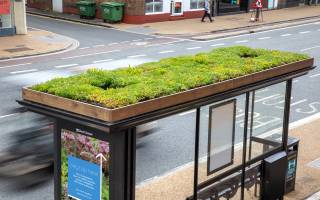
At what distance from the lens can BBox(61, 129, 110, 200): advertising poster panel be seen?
23.2ft

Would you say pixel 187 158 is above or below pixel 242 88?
below

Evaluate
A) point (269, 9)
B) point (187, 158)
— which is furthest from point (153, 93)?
point (269, 9)

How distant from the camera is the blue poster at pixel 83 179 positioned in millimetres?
7223

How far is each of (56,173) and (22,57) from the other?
1838cm

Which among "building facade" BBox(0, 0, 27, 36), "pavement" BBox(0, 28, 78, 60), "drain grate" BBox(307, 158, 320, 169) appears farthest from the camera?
"building facade" BBox(0, 0, 27, 36)

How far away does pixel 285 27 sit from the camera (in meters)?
37.7

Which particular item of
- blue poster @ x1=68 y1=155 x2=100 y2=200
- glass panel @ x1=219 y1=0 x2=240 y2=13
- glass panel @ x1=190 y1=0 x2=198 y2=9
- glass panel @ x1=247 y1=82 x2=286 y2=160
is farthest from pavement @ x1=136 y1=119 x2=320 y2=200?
glass panel @ x1=219 y1=0 x2=240 y2=13

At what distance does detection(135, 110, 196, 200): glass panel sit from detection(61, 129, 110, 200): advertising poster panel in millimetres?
581

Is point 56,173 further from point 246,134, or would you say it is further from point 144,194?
point 246,134

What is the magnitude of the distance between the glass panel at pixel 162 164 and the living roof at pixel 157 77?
0.67m

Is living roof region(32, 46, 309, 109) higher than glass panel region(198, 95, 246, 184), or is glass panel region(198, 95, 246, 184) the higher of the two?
living roof region(32, 46, 309, 109)

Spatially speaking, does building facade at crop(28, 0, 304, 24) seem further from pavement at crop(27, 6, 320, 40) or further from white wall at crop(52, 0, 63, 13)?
pavement at crop(27, 6, 320, 40)

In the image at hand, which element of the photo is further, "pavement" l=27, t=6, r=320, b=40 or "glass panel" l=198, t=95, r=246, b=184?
"pavement" l=27, t=6, r=320, b=40

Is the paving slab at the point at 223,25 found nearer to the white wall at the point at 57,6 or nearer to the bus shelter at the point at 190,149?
the white wall at the point at 57,6
